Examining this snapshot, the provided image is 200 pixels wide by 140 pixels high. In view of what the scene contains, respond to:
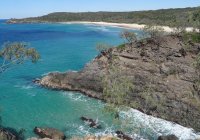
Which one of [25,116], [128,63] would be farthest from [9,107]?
[128,63]

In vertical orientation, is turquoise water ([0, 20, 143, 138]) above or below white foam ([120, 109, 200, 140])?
above

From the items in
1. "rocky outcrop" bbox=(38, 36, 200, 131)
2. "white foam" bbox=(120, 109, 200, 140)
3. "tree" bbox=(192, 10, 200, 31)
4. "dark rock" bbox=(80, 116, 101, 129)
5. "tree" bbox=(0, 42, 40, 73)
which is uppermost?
"tree" bbox=(192, 10, 200, 31)

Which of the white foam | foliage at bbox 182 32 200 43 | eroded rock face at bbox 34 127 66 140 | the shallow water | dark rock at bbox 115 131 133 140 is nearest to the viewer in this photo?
dark rock at bbox 115 131 133 140

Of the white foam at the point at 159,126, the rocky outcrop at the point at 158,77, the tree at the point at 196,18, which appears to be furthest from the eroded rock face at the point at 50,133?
the tree at the point at 196,18

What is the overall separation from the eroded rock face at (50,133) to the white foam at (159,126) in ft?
42.6

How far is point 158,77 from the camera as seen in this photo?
228ft

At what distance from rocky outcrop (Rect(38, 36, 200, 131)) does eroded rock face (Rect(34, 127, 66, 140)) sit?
15937mm

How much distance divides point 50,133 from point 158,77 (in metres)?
23.8

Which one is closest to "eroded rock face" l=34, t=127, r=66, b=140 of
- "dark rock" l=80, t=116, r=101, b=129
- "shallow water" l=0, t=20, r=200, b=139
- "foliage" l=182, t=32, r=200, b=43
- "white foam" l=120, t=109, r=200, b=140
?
"shallow water" l=0, t=20, r=200, b=139

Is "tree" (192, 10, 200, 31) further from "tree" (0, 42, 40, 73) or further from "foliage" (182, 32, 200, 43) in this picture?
"tree" (0, 42, 40, 73)

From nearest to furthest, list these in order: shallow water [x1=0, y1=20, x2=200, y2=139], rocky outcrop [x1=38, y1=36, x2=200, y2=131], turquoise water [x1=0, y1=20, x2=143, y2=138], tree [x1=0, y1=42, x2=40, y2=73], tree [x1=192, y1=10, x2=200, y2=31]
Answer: tree [x1=0, y1=42, x2=40, y2=73] → shallow water [x1=0, y1=20, x2=200, y2=139] → turquoise water [x1=0, y1=20, x2=143, y2=138] → rocky outcrop [x1=38, y1=36, x2=200, y2=131] → tree [x1=192, y1=10, x2=200, y2=31]

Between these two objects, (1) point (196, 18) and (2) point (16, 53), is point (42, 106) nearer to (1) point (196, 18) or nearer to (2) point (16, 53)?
(2) point (16, 53)

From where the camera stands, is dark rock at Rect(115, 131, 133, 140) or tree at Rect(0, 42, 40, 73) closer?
tree at Rect(0, 42, 40, 73)

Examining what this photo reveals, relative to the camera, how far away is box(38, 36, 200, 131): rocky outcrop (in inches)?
2554
